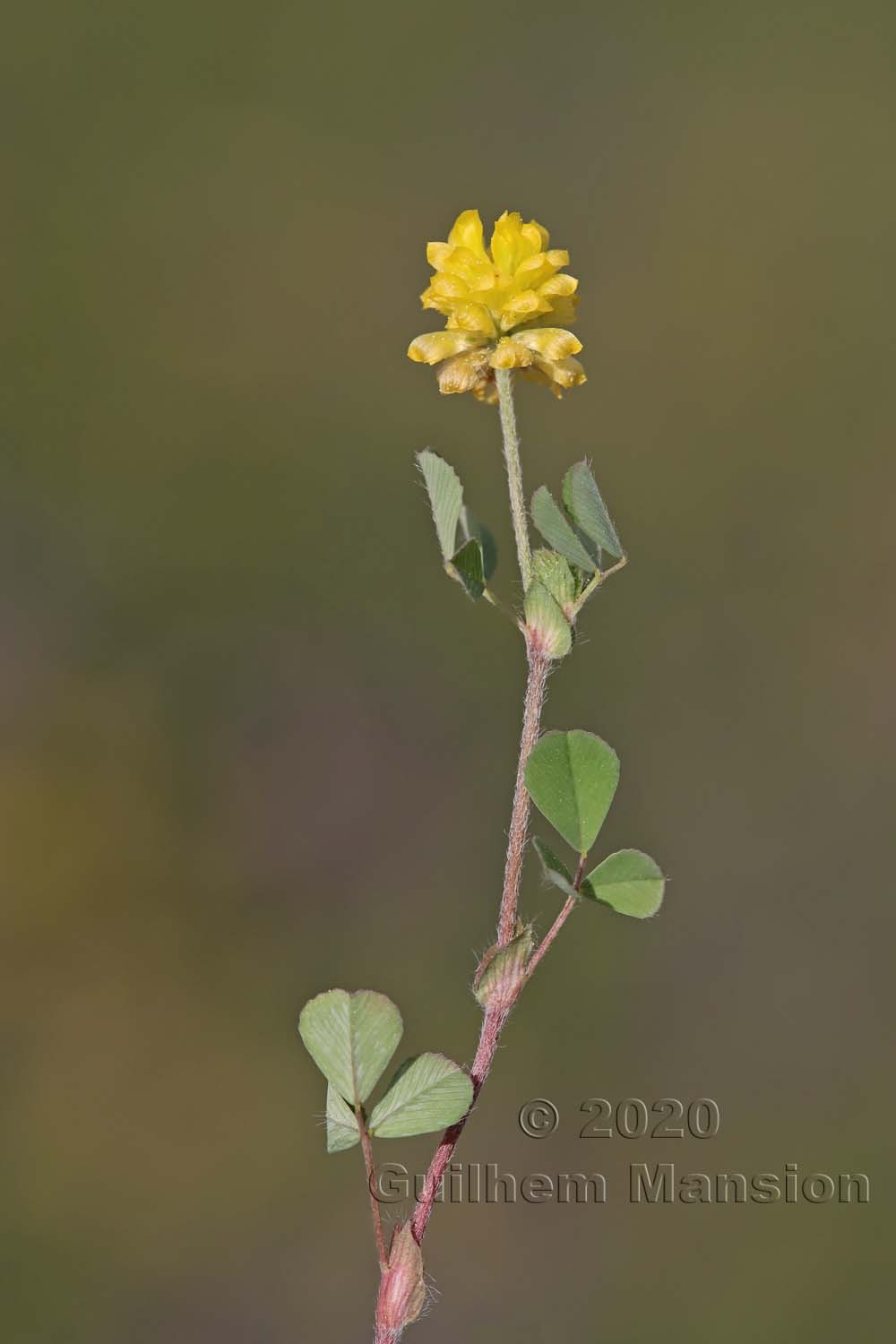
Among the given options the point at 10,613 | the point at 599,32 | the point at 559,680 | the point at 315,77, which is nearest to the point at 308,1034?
the point at 559,680

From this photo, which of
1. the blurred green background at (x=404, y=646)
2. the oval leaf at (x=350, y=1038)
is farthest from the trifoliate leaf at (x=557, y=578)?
the blurred green background at (x=404, y=646)

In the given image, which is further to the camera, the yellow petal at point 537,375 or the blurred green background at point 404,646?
the blurred green background at point 404,646

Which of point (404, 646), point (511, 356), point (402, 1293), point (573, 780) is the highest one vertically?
point (404, 646)

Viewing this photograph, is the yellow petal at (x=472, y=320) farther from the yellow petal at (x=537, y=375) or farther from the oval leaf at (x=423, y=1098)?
the oval leaf at (x=423, y=1098)

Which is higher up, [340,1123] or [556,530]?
[556,530]

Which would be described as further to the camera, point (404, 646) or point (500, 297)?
point (404, 646)

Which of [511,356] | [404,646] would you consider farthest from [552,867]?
[404,646]

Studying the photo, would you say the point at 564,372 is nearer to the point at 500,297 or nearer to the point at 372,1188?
Result: the point at 500,297
